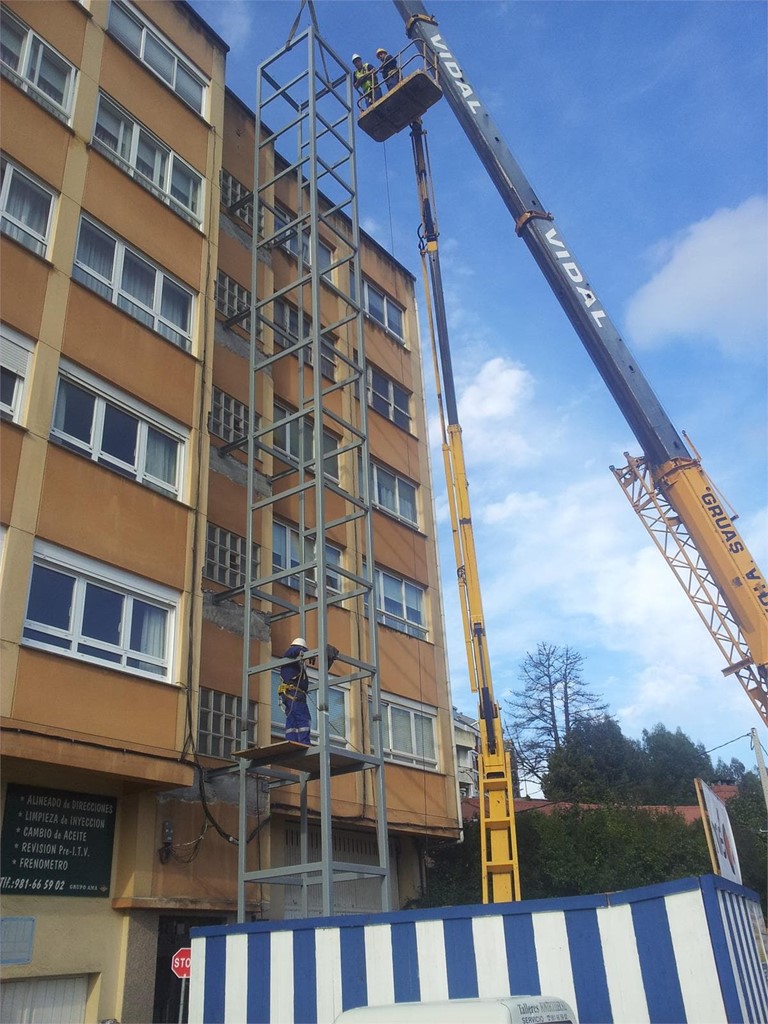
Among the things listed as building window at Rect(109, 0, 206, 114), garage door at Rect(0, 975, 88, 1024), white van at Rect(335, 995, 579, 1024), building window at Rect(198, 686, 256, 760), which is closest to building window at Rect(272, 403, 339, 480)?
building window at Rect(198, 686, 256, 760)

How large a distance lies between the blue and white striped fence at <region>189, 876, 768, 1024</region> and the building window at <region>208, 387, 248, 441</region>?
9.43 meters

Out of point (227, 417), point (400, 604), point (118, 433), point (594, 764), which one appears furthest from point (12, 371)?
point (594, 764)

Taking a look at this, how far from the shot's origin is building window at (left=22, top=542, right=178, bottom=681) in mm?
11664

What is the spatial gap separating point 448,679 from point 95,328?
12163 mm

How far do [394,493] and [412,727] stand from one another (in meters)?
5.89

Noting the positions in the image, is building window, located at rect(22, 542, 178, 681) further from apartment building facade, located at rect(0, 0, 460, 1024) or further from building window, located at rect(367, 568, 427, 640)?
building window, located at rect(367, 568, 427, 640)

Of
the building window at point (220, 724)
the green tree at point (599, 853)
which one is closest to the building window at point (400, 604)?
the green tree at point (599, 853)

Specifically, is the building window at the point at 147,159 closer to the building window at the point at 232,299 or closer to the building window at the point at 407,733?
the building window at the point at 232,299

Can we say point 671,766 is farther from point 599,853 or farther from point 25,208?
point 25,208

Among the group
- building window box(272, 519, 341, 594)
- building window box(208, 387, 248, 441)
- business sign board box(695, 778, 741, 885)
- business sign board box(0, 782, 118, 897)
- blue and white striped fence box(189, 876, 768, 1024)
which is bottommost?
blue and white striped fence box(189, 876, 768, 1024)

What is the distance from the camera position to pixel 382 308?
81.9 ft

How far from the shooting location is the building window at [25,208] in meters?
12.9

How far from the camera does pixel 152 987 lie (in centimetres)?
1180

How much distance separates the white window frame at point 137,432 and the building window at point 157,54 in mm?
7032
